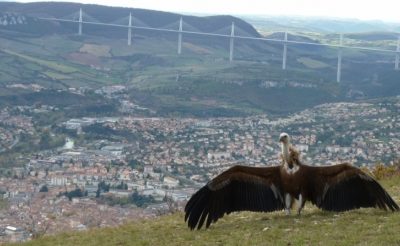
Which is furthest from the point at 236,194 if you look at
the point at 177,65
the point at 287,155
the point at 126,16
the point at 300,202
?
the point at 126,16

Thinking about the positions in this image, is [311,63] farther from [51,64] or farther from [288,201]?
[288,201]

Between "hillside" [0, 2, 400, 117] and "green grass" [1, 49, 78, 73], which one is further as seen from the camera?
"green grass" [1, 49, 78, 73]

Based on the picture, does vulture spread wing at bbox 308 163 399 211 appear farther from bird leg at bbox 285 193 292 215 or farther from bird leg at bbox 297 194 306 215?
bird leg at bbox 285 193 292 215

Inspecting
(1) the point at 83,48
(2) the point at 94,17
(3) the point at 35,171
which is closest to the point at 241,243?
(3) the point at 35,171

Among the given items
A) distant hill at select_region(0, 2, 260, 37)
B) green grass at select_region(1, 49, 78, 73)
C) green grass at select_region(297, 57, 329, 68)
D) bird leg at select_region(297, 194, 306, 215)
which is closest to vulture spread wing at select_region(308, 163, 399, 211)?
bird leg at select_region(297, 194, 306, 215)

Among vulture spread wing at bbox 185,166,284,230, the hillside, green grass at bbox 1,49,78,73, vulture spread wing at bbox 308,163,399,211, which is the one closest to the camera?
vulture spread wing at bbox 308,163,399,211

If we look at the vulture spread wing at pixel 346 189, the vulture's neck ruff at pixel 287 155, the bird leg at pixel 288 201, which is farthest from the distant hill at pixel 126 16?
the vulture's neck ruff at pixel 287 155

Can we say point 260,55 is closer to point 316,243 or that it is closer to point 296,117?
point 296,117

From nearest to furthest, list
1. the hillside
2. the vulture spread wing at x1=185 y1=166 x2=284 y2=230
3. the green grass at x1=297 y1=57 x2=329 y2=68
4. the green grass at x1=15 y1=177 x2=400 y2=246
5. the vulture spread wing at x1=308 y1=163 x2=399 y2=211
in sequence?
the green grass at x1=15 y1=177 x2=400 y2=246
the vulture spread wing at x1=308 y1=163 x2=399 y2=211
the vulture spread wing at x1=185 y1=166 x2=284 y2=230
the hillside
the green grass at x1=297 y1=57 x2=329 y2=68
